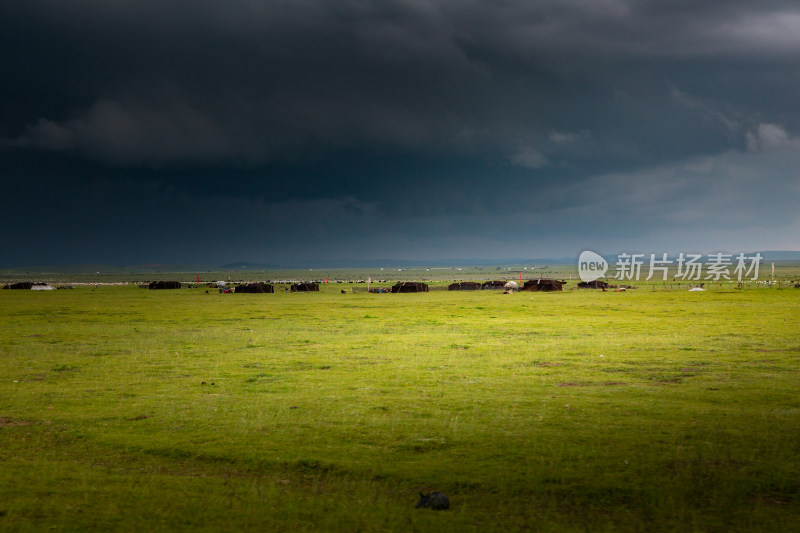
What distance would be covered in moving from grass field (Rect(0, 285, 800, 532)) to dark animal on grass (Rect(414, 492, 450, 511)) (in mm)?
156

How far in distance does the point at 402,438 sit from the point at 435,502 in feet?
10.7

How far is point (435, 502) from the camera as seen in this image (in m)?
Result: 8.00

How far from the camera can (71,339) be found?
28766 mm

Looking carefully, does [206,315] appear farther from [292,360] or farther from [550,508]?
[550,508]

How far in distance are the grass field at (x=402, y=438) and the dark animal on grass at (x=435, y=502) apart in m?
0.16

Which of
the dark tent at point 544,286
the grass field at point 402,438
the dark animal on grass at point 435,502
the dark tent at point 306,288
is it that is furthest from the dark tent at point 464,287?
the dark animal on grass at point 435,502

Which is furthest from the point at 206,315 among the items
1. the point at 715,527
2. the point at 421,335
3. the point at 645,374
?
the point at 715,527

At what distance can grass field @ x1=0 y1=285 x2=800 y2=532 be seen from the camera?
796 centimetres

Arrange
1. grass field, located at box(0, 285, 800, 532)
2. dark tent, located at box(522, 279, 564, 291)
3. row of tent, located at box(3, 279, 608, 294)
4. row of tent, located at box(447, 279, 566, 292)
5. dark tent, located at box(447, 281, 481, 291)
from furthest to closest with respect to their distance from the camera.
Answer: dark tent, located at box(447, 281, 481, 291)
row of tent, located at box(3, 279, 608, 294)
row of tent, located at box(447, 279, 566, 292)
dark tent, located at box(522, 279, 564, 291)
grass field, located at box(0, 285, 800, 532)

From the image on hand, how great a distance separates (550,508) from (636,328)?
84.8 feet

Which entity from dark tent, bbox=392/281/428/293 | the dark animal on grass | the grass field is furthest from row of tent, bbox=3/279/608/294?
the dark animal on grass

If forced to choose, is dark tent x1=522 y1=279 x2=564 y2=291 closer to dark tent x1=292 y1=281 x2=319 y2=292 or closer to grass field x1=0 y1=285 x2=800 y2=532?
dark tent x1=292 y1=281 x2=319 y2=292

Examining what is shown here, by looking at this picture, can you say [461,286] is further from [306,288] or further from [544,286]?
[306,288]

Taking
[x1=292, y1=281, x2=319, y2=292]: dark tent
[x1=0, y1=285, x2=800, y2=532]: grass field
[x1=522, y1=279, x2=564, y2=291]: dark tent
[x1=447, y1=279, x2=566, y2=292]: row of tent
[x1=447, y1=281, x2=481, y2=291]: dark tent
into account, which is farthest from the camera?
[x1=447, y1=281, x2=481, y2=291]: dark tent
